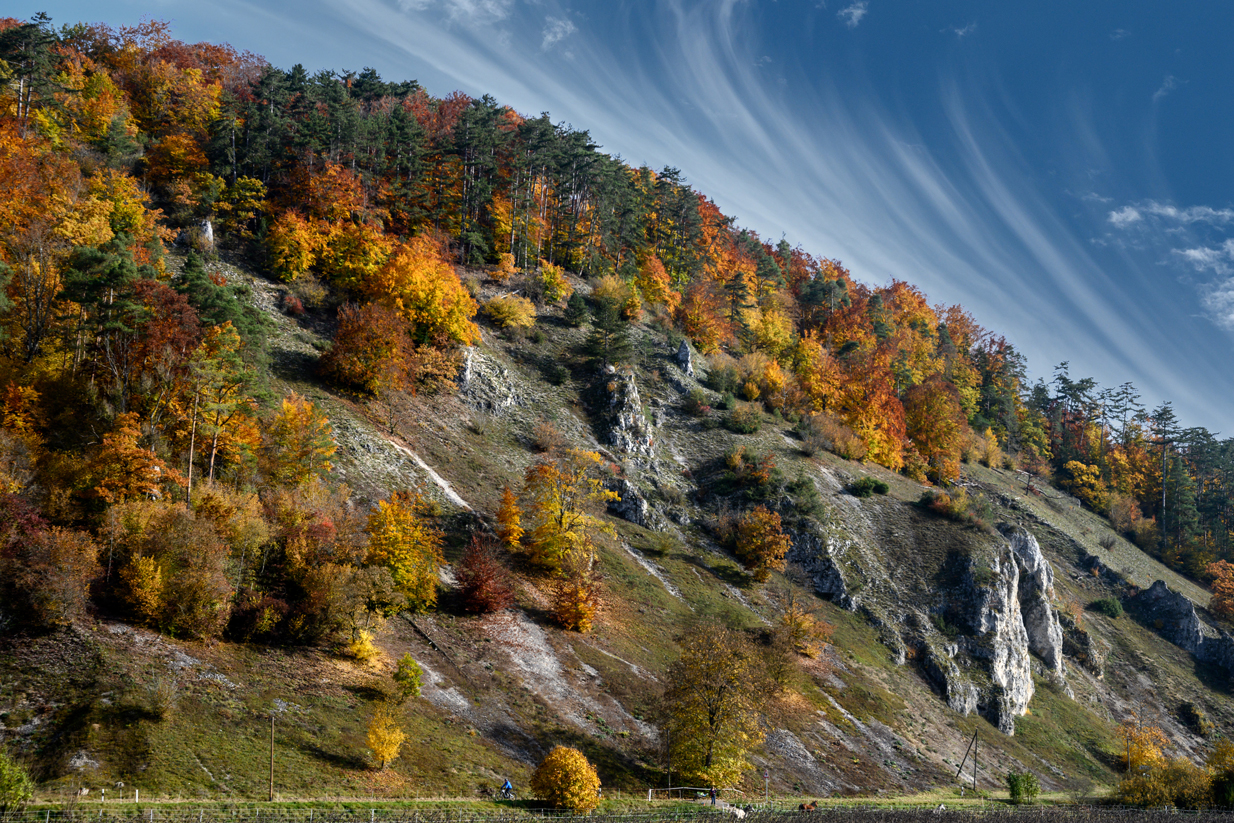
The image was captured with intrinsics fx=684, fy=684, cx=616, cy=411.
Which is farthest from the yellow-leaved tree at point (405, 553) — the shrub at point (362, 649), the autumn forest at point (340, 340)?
the shrub at point (362, 649)

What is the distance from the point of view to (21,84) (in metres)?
64.2

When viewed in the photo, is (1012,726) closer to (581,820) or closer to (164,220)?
(581,820)

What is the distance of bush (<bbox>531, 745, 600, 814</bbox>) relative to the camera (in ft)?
96.3

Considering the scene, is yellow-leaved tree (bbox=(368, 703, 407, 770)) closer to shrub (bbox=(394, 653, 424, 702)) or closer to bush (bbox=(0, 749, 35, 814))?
shrub (bbox=(394, 653, 424, 702))

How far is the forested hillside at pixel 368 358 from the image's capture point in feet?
119

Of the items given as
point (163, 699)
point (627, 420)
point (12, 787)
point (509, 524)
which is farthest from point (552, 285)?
point (12, 787)

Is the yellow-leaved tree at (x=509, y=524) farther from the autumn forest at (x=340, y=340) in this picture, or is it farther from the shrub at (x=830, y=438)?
the shrub at (x=830, y=438)

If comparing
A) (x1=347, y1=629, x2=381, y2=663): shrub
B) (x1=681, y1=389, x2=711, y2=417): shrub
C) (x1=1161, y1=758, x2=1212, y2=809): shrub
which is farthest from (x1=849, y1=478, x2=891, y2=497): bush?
(x1=347, y1=629, x2=381, y2=663): shrub

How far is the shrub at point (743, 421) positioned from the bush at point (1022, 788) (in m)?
40.9

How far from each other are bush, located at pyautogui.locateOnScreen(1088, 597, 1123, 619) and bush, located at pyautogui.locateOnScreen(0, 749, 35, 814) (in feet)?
323

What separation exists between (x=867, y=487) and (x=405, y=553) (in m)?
53.4

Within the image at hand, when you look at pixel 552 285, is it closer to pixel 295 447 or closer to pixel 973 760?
pixel 295 447

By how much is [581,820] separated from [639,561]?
29.5m

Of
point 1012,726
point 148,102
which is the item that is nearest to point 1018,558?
point 1012,726
